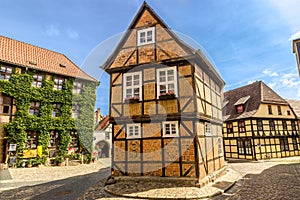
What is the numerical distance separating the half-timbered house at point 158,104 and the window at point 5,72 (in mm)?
10894

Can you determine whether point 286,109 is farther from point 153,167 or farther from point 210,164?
point 153,167

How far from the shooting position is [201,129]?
980 cm

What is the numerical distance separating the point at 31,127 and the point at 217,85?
53.7 feet

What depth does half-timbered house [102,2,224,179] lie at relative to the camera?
363 inches

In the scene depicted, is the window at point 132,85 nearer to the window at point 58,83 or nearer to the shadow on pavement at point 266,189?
the shadow on pavement at point 266,189

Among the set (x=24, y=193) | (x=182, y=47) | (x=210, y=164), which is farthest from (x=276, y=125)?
(x=24, y=193)

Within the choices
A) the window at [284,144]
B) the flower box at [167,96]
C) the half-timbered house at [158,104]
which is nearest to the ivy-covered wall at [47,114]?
the half-timbered house at [158,104]

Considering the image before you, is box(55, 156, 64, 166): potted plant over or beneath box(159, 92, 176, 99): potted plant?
beneath

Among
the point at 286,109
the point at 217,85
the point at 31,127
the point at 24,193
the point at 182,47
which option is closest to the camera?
the point at 24,193

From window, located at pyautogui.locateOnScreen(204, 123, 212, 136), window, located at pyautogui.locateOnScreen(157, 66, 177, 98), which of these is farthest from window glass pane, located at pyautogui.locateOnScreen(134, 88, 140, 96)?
window, located at pyautogui.locateOnScreen(204, 123, 212, 136)

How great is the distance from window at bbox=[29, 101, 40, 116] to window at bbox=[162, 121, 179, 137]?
46.1ft

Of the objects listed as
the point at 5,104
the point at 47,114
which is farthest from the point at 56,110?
the point at 5,104

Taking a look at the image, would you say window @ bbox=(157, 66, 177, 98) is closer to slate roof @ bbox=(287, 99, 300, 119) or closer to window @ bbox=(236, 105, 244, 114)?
window @ bbox=(236, 105, 244, 114)

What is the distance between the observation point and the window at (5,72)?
53.5 feet
